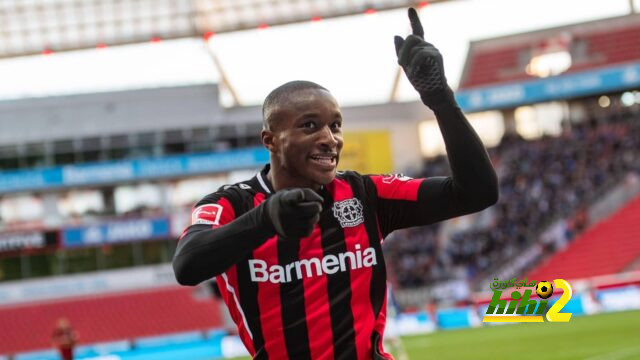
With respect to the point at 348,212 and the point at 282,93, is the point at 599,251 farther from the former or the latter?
the point at 282,93

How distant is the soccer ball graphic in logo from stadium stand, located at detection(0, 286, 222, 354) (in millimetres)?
36022

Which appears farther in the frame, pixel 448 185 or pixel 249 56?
pixel 249 56

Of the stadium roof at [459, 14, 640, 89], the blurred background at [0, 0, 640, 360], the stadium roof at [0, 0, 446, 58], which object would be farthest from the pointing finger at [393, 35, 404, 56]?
the stadium roof at [459, 14, 640, 89]

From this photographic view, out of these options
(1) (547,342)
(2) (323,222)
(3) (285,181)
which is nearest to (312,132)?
(3) (285,181)

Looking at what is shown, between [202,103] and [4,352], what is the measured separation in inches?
659

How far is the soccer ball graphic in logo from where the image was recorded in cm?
378

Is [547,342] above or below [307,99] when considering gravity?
below

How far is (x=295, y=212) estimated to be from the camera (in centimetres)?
255

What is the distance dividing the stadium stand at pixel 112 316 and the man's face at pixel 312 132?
36910 millimetres

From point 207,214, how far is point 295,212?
0.58 meters

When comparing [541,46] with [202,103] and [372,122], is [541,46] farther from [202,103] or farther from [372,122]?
[202,103]

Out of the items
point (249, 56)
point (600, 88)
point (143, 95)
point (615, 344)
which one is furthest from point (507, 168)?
point (615, 344)

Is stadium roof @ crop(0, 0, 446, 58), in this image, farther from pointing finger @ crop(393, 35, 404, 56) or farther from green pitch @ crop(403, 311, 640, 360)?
pointing finger @ crop(393, 35, 404, 56)

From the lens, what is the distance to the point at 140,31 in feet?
152
